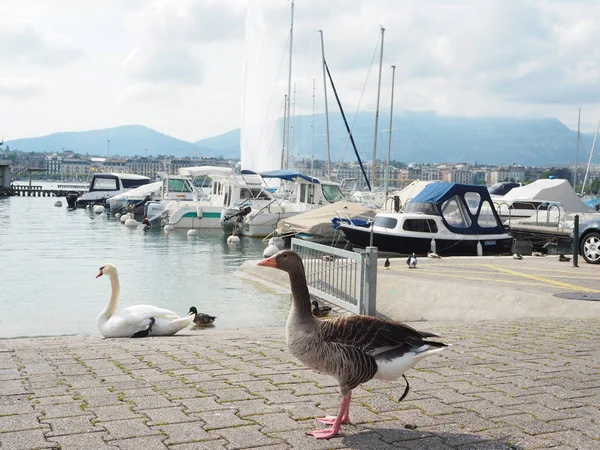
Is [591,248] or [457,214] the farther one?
[457,214]

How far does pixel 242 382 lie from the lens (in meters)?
6.38

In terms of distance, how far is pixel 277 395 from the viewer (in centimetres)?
595

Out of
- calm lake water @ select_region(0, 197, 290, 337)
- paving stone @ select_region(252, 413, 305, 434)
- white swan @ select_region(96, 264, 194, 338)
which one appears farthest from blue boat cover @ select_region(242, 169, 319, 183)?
paving stone @ select_region(252, 413, 305, 434)

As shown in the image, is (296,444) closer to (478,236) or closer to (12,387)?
(12,387)

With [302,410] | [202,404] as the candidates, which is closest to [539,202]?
[302,410]

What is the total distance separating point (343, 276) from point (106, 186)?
67.5m

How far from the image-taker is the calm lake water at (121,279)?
15.0 m

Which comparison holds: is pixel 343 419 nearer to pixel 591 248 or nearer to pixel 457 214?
pixel 591 248

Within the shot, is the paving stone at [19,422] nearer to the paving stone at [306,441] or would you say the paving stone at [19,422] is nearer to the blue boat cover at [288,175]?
the paving stone at [306,441]

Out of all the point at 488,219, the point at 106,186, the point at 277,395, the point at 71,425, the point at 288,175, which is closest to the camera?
the point at 71,425

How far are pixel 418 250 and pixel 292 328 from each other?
2335 cm

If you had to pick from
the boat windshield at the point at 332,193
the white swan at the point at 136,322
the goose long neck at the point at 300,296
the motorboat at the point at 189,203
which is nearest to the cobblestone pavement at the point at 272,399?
the goose long neck at the point at 300,296

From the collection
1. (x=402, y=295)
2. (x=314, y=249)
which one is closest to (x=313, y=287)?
(x=314, y=249)

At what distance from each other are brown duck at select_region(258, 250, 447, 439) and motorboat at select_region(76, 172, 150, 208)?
72.5 metres
